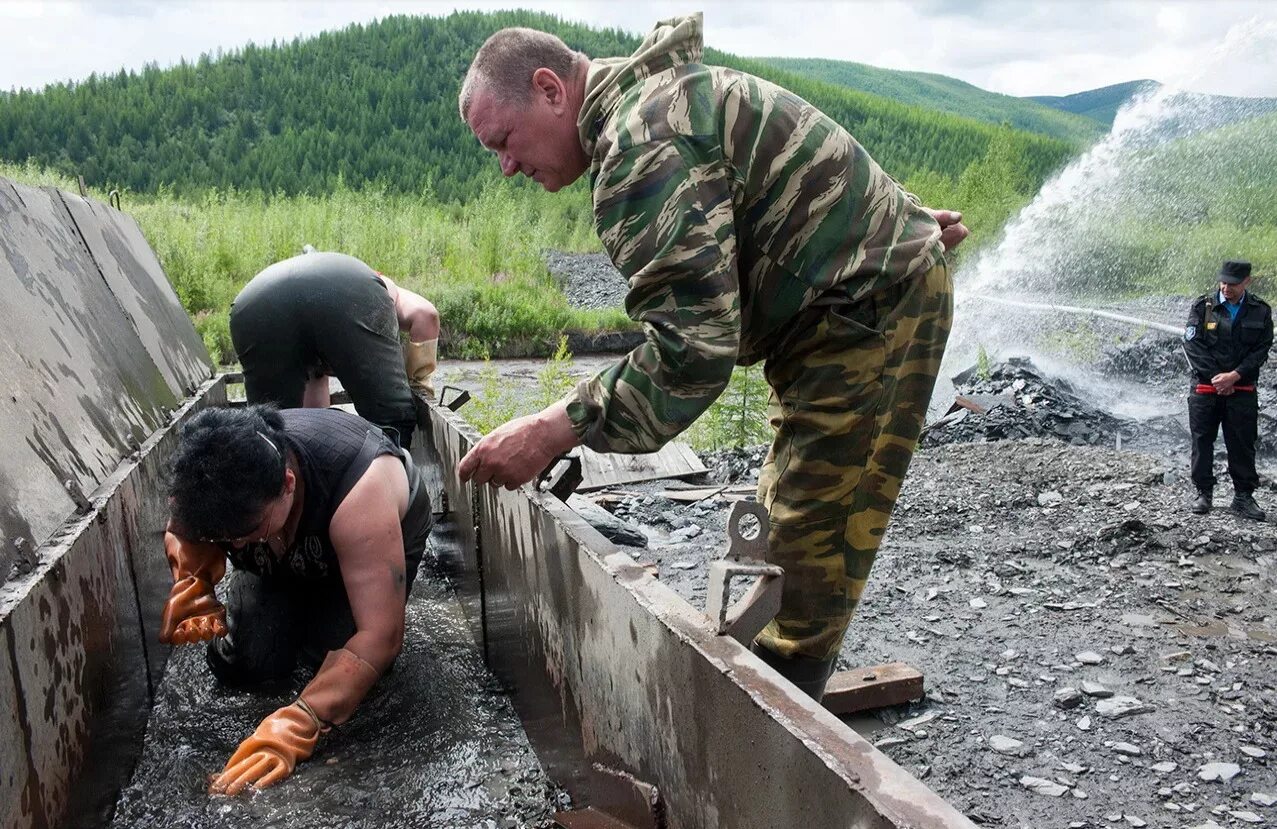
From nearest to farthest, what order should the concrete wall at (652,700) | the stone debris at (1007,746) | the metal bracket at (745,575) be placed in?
the concrete wall at (652,700) < the metal bracket at (745,575) < the stone debris at (1007,746)

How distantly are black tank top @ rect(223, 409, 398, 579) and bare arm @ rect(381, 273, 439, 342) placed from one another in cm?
165

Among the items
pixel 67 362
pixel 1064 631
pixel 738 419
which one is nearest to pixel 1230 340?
pixel 1064 631

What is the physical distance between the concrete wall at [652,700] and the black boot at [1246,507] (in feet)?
16.9

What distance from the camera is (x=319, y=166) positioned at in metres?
34.5

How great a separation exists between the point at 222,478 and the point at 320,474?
423mm

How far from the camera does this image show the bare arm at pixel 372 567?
271cm

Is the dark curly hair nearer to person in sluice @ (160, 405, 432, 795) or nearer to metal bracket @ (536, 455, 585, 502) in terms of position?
person in sluice @ (160, 405, 432, 795)

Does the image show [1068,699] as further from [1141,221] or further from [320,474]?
[1141,221]

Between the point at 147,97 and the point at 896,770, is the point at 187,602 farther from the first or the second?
the point at 147,97

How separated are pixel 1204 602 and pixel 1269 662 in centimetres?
74

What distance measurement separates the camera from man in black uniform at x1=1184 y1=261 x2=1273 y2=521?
6188 mm

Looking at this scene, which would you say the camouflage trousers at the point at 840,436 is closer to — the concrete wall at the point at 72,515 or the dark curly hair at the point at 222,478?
the dark curly hair at the point at 222,478

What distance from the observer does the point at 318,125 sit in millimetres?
38094

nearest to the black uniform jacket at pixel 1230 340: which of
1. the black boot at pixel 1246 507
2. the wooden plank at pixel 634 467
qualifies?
the black boot at pixel 1246 507
